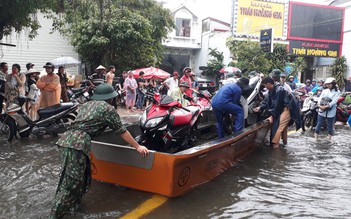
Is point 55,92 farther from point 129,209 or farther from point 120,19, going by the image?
point 120,19

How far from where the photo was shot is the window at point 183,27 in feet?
99.3

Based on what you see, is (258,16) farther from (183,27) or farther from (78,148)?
(78,148)

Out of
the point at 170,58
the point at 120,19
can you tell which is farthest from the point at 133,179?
the point at 170,58

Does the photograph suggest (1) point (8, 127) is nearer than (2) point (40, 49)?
Yes

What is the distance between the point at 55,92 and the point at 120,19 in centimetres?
906

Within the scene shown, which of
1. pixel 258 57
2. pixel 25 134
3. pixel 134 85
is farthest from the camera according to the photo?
pixel 258 57

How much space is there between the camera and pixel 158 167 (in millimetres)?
3717

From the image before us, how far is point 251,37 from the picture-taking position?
2467 centimetres

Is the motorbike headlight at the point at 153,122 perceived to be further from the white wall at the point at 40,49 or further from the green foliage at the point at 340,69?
the green foliage at the point at 340,69

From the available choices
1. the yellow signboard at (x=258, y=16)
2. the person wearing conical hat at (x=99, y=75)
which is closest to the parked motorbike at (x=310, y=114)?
the person wearing conical hat at (x=99, y=75)

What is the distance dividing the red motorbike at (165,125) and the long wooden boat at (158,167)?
2.03 feet

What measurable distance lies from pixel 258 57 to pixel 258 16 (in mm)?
6214

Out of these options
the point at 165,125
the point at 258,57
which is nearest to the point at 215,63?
the point at 258,57

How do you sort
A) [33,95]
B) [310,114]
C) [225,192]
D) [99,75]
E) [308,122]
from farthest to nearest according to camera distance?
[99,75] < [308,122] < [310,114] < [33,95] < [225,192]
